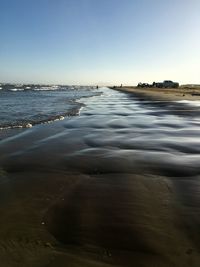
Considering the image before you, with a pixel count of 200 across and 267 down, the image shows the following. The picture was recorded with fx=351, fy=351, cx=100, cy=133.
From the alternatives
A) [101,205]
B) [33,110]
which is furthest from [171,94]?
[101,205]

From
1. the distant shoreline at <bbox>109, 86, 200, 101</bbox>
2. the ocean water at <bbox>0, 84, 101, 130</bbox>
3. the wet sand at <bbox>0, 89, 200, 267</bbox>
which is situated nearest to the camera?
the wet sand at <bbox>0, 89, 200, 267</bbox>

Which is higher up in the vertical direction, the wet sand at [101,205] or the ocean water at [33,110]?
the wet sand at [101,205]

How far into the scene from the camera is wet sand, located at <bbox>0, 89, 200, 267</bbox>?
402cm

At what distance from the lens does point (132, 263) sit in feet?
12.4

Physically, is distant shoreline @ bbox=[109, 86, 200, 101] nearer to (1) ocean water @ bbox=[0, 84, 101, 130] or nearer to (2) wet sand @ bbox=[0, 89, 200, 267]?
(1) ocean water @ bbox=[0, 84, 101, 130]

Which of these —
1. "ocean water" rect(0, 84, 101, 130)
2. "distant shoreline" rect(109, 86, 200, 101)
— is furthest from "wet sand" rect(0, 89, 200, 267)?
"distant shoreline" rect(109, 86, 200, 101)

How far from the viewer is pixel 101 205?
549 cm

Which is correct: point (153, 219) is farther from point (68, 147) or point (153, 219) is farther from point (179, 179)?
point (68, 147)

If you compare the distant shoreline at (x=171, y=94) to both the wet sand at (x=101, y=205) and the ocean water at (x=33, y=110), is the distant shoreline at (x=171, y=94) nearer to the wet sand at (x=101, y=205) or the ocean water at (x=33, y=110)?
the ocean water at (x=33, y=110)

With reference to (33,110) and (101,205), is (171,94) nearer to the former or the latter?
(33,110)

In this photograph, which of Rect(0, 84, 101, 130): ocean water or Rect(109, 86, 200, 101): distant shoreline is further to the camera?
Rect(109, 86, 200, 101): distant shoreline

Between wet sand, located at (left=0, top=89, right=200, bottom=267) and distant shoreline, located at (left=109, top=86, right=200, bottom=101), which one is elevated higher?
wet sand, located at (left=0, top=89, right=200, bottom=267)

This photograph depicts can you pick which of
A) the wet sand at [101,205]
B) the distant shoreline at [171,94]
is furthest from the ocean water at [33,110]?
the distant shoreline at [171,94]

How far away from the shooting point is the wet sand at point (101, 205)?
402cm
